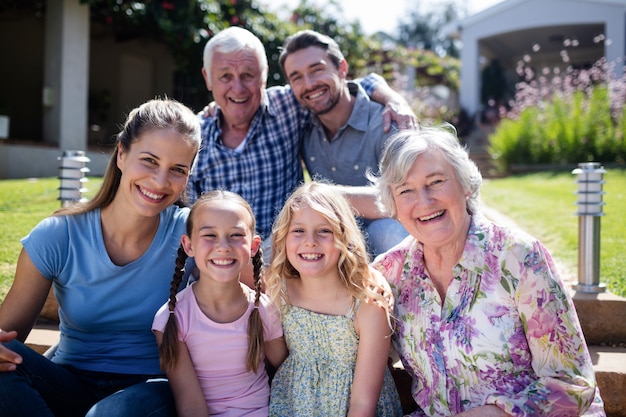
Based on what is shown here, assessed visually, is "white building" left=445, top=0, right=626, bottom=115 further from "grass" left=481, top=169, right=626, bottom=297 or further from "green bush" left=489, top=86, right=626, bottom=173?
"grass" left=481, top=169, right=626, bottom=297

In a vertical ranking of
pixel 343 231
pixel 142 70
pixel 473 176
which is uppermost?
pixel 142 70

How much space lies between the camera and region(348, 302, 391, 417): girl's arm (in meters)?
2.11

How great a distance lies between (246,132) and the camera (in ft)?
11.3

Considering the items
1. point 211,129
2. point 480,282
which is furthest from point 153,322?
point 211,129

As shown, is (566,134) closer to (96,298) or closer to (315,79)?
(315,79)

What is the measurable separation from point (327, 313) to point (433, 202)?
602mm

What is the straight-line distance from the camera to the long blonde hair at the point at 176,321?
216 cm

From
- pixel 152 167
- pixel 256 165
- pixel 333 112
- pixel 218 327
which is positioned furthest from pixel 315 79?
pixel 218 327

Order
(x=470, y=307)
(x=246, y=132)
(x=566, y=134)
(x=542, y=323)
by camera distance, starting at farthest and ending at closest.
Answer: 1. (x=566, y=134)
2. (x=246, y=132)
3. (x=470, y=307)
4. (x=542, y=323)

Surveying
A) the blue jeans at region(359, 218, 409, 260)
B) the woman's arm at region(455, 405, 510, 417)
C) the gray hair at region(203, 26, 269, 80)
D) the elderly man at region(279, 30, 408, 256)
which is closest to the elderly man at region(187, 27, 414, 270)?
the gray hair at region(203, 26, 269, 80)

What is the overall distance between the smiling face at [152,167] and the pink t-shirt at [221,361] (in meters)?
0.42

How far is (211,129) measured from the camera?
11.2 ft

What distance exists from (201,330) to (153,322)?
187mm

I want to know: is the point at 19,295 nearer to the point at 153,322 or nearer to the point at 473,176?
the point at 153,322
